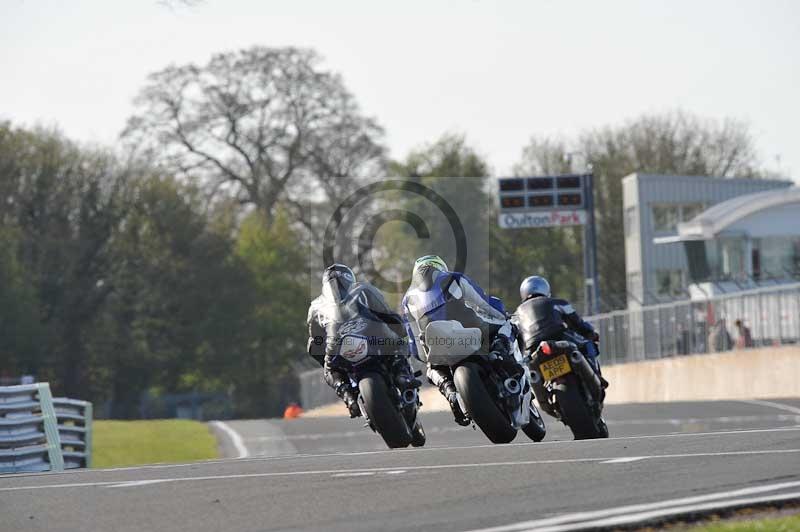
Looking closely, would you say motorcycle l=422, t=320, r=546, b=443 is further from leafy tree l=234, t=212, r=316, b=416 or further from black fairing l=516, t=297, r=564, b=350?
leafy tree l=234, t=212, r=316, b=416

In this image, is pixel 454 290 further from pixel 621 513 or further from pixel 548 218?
pixel 548 218

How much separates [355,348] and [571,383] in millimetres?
1807

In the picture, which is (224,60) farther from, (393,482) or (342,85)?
(393,482)

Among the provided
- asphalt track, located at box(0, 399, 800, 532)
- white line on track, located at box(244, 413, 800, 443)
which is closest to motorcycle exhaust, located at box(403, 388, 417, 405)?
asphalt track, located at box(0, 399, 800, 532)

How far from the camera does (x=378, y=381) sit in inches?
547

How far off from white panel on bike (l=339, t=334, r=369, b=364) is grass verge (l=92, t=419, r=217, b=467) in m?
12.0

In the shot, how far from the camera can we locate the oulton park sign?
46.8 metres

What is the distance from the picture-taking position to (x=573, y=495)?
877 cm

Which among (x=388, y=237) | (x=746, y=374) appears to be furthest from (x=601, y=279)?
(x=746, y=374)

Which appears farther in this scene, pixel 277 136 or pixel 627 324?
pixel 277 136

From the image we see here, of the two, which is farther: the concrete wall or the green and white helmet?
the concrete wall

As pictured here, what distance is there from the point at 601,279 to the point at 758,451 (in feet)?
209

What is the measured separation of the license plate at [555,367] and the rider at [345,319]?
111 cm

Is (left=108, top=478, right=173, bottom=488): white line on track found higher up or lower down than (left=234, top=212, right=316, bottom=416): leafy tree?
lower down
